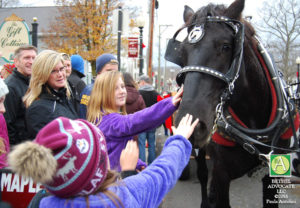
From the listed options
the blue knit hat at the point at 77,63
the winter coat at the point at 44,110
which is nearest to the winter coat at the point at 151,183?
the winter coat at the point at 44,110

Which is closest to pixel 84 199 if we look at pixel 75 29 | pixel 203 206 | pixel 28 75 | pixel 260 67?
pixel 260 67

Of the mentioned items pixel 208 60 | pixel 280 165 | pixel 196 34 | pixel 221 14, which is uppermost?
pixel 221 14

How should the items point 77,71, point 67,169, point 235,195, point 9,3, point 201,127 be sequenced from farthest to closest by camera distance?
point 9,3 → point 77,71 → point 235,195 → point 201,127 → point 67,169

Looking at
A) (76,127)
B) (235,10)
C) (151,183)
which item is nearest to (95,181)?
(76,127)

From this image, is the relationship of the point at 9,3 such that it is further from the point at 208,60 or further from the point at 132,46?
the point at 208,60

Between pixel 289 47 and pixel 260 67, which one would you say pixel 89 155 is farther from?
pixel 289 47

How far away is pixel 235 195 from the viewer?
407 centimetres

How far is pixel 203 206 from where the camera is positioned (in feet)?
11.7

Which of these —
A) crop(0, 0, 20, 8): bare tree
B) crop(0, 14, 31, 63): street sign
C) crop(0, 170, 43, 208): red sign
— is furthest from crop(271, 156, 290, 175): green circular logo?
crop(0, 0, 20, 8): bare tree

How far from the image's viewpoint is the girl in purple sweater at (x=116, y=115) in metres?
2.03

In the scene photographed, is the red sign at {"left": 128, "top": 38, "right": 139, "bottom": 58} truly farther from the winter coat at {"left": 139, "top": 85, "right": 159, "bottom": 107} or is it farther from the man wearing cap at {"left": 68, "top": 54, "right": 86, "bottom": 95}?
the man wearing cap at {"left": 68, "top": 54, "right": 86, "bottom": 95}

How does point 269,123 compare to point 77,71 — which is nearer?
point 269,123

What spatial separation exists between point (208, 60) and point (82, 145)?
114 centimetres

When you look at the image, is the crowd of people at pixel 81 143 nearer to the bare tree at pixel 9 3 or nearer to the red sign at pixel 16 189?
the red sign at pixel 16 189
